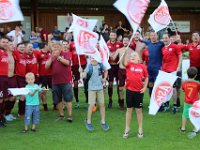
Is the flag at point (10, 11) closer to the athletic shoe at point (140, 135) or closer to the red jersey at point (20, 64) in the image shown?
the red jersey at point (20, 64)

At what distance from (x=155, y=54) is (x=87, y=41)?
95.1 inches

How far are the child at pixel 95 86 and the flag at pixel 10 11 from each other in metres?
1.76

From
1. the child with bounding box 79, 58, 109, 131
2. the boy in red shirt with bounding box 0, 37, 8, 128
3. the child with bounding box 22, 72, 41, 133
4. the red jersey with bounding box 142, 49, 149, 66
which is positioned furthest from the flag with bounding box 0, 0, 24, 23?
the red jersey with bounding box 142, 49, 149, 66

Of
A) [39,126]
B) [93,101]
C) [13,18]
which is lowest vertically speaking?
[39,126]

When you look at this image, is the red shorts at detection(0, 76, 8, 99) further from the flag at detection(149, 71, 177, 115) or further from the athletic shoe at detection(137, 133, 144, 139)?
the flag at detection(149, 71, 177, 115)

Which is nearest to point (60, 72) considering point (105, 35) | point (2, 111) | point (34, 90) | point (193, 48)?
point (34, 90)

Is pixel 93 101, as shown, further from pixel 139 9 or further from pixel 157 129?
pixel 139 9

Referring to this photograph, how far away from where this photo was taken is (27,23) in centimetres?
2320

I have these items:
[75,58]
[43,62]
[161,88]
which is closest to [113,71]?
[75,58]

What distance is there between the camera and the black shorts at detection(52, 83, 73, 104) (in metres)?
8.42

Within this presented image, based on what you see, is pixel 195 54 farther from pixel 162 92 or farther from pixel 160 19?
pixel 162 92

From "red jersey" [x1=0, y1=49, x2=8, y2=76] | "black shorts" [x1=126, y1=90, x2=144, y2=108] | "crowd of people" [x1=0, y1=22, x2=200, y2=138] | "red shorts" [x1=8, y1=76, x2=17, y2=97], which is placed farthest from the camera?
"red shorts" [x1=8, y1=76, x2=17, y2=97]

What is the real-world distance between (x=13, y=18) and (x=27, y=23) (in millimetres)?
16471

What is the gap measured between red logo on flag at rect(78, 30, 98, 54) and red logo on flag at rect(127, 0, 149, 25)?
950mm
